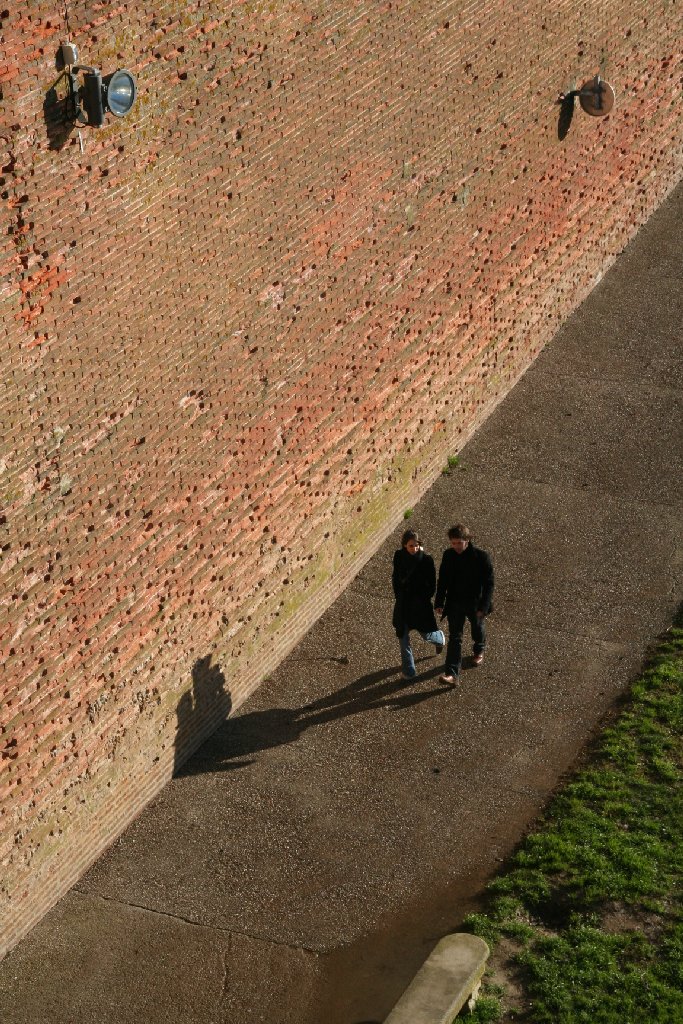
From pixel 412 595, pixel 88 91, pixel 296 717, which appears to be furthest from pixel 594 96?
pixel 88 91

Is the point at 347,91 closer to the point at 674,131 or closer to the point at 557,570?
the point at 557,570

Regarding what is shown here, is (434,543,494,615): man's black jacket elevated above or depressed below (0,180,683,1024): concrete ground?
above

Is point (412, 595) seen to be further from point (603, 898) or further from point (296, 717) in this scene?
point (603, 898)

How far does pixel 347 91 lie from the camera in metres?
12.4

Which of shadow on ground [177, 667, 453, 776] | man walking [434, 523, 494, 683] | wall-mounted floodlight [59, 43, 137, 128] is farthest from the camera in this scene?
man walking [434, 523, 494, 683]

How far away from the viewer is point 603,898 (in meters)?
10.1

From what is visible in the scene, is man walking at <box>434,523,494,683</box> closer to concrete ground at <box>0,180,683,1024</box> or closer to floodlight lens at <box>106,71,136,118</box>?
concrete ground at <box>0,180,683,1024</box>

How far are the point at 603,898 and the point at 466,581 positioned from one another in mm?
2810

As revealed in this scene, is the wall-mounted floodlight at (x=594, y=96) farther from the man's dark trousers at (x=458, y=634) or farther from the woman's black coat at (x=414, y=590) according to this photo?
the man's dark trousers at (x=458, y=634)

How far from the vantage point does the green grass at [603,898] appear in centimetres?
934

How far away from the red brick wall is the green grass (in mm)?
2836

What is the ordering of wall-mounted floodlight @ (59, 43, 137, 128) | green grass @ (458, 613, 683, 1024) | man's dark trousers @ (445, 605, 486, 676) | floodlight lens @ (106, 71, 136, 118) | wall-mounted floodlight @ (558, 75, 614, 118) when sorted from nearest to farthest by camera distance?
green grass @ (458, 613, 683, 1024), wall-mounted floodlight @ (59, 43, 137, 128), floodlight lens @ (106, 71, 136, 118), man's dark trousers @ (445, 605, 486, 676), wall-mounted floodlight @ (558, 75, 614, 118)

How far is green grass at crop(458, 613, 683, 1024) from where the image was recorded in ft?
30.7

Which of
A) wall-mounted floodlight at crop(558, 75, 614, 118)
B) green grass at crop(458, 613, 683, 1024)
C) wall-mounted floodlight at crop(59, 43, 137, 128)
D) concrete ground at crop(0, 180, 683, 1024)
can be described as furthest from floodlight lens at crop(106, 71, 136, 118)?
wall-mounted floodlight at crop(558, 75, 614, 118)
